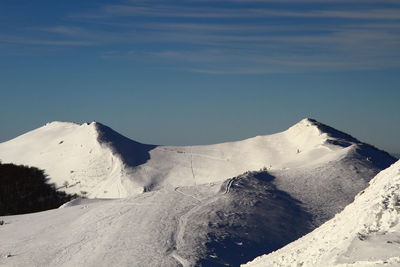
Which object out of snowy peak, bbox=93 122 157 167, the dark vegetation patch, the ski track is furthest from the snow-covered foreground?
snowy peak, bbox=93 122 157 167

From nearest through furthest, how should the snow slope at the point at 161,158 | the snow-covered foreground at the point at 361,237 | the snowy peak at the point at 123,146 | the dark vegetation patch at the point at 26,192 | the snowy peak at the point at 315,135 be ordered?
the snow-covered foreground at the point at 361,237 < the dark vegetation patch at the point at 26,192 < the snow slope at the point at 161,158 < the snowy peak at the point at 315,135 < the snowy peak at the point at 123,146

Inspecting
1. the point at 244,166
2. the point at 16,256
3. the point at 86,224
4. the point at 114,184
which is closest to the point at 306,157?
the point at 244,166

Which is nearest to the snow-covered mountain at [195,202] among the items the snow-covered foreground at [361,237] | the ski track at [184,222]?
the ski track at [184,222]

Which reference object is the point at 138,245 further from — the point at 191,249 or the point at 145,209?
the point at 145,209

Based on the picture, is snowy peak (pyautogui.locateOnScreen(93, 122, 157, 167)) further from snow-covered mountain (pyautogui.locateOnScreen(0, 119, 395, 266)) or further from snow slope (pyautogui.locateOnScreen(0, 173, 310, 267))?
snow slope (pyautogui.locateOnScreen(0, 173, 310, 267))

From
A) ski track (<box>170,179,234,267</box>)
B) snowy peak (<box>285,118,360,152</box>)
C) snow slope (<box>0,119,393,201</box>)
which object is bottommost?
snow slope (<box>0,119,393,201</box>)

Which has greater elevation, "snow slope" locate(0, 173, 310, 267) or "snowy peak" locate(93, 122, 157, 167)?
"snow slope" locate(0, 173, 310, 267)

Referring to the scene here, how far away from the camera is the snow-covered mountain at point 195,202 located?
945cm

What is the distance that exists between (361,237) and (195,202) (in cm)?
593

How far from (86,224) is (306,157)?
7.13 meters

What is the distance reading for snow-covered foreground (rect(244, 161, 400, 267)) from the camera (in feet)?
17.6

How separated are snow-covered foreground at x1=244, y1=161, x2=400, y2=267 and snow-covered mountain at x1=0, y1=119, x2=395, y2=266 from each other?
2393 mm

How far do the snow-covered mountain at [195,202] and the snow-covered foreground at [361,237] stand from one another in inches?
94.2

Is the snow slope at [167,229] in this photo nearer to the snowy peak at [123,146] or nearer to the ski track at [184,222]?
the ski track at [184,222]
